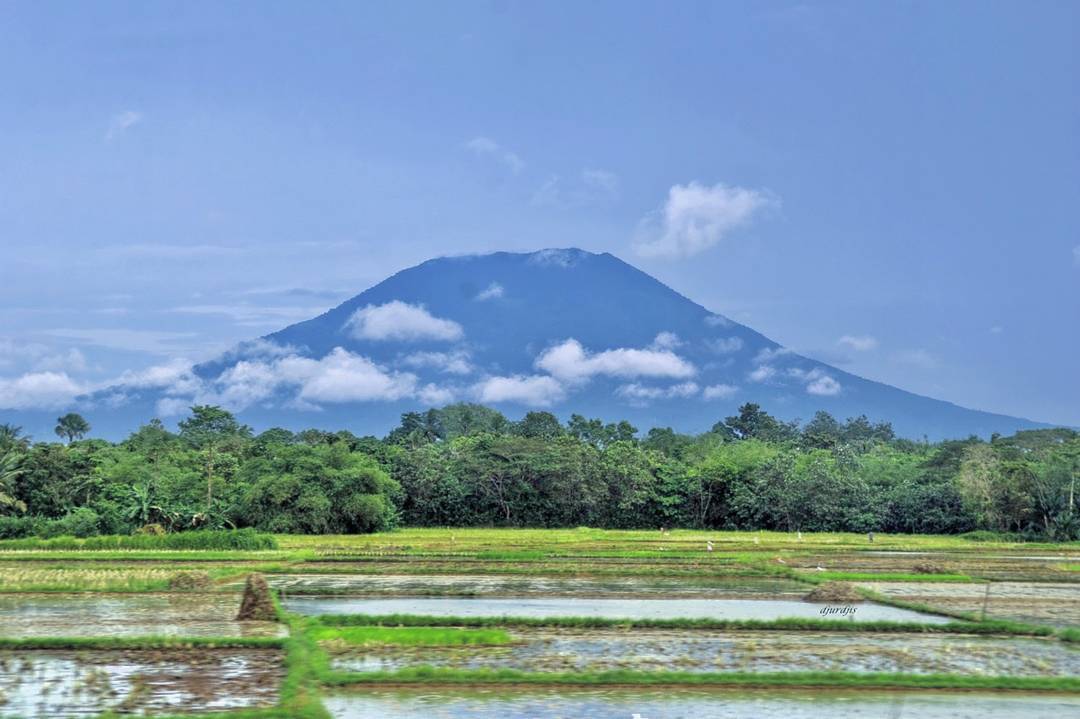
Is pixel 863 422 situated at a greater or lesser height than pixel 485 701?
greater

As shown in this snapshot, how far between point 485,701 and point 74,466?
4471 centimetres

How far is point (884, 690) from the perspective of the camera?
13234 millimetres

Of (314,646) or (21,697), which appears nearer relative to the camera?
(21,697)

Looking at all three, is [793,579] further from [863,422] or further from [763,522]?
[863,422]

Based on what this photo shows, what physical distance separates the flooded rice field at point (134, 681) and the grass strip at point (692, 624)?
11.4 ft

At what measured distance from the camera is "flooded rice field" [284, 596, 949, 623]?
20312 mm

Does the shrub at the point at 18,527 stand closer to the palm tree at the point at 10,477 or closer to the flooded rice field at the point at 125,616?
the palm tree at the point at 10,477

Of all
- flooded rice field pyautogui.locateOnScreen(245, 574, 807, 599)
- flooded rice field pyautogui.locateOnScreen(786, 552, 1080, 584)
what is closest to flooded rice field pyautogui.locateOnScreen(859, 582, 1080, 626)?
flooded rice field pyautogui.locateOnScreen(786, 552, 1080, 584)

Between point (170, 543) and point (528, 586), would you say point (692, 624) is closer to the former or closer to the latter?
point (528, 586)

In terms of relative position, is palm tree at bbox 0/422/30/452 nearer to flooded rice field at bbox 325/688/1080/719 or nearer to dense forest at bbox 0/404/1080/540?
dense forest at bbox 0/404/1080/540

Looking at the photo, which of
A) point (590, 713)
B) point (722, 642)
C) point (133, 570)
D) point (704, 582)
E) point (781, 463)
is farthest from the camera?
point (781, 463)

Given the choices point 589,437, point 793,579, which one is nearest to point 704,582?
point 793,579

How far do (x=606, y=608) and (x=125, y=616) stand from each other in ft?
31.0

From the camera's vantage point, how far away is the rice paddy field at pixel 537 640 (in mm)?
12281
